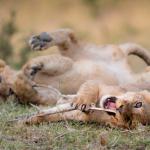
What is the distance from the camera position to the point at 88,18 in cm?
1402

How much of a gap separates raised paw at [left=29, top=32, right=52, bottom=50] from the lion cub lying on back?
940mm

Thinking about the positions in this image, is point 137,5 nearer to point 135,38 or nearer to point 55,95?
point 135,38

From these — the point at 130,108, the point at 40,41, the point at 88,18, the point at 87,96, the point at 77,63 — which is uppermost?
the point at 88,18

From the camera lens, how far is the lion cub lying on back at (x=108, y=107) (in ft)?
20.0

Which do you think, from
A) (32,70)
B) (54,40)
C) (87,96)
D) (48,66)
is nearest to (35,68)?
(32,70)

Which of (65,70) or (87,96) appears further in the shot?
(65,70)

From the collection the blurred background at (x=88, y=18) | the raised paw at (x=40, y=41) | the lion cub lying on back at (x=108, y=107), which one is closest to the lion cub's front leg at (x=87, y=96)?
the lion cub lying on back at (x=108, y=107)

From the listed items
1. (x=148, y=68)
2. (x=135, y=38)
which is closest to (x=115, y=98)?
(x=148, y=68)

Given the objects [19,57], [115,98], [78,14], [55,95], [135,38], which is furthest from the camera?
[78,14]

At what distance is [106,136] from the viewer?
19.1 ft

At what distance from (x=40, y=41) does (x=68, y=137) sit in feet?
5.97

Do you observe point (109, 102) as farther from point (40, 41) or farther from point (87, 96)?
point (40, 41)

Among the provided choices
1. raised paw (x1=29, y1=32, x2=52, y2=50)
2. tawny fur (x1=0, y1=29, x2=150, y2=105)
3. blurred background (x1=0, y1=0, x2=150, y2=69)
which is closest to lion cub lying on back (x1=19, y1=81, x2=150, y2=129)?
tawny fur (x1=0, y1=29, x2=150, y2=105)

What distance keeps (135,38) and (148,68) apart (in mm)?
5184
